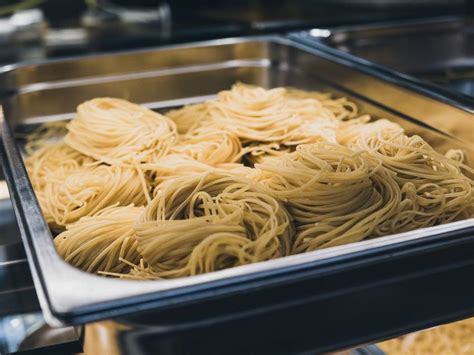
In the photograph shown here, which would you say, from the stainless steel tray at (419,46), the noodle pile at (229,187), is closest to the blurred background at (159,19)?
the stainless steel tray at (419,46)

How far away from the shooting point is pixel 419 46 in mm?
2371

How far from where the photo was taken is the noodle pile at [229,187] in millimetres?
1011

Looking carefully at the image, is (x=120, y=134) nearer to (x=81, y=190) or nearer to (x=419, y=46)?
(x=81, y=190)

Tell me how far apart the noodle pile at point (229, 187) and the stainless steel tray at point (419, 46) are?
2.31 ft

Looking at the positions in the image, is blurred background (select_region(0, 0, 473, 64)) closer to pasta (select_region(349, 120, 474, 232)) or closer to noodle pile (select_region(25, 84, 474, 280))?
noodle pile (select_region(25, 84, 474, 280))

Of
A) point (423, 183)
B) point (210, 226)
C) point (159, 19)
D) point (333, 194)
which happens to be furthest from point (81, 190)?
point (159, 19)

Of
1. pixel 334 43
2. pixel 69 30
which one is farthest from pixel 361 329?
pixel 69 30

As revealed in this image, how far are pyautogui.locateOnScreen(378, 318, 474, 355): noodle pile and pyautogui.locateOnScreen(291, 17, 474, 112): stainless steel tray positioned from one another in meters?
1.04

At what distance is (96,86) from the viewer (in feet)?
6.52

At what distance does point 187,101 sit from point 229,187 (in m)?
0.97

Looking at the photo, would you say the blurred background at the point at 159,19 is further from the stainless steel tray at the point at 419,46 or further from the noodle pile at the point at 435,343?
the noodle pile at the point at 435,343

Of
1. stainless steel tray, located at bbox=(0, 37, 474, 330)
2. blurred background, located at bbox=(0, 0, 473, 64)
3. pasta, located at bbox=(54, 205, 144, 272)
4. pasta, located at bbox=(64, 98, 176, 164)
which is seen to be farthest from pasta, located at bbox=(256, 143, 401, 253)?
blurred background, located at bbox=(0, 0, 473, 64)

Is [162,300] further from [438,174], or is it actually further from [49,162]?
[49,162]

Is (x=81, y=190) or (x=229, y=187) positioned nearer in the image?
(x=229, y=187)
